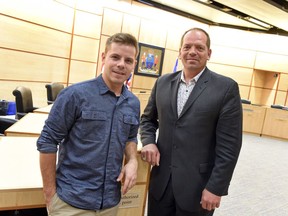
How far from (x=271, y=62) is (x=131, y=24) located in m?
4.74

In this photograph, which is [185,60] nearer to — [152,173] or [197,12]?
[152,173]

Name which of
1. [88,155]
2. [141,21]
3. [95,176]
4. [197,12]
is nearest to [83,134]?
[88,155]

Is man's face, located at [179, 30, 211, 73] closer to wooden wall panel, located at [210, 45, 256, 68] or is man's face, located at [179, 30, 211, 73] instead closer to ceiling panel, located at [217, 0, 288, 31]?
ceiling panel, located at [217, 0, 288, 31]

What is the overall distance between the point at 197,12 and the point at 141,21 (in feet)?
5.61

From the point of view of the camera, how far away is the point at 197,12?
333 inches

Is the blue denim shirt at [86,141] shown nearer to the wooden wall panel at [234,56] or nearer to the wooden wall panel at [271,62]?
the wooden wall panel at [234,56]

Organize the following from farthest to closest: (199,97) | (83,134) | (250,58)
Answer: (250,58) → (199,97) → (83,134)

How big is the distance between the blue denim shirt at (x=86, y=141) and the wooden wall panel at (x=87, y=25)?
19.8ft

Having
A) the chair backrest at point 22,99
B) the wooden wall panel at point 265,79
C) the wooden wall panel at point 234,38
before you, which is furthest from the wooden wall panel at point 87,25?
the wooden wall panel at point 265,79

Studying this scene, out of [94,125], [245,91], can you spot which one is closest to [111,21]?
[245,91]

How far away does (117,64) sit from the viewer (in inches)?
53.5

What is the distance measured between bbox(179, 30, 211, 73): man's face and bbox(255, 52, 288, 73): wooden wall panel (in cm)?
851

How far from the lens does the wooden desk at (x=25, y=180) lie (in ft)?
5.04

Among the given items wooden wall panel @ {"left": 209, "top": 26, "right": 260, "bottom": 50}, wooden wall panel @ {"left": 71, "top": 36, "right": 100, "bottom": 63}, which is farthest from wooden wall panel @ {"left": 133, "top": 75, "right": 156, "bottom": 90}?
wooden wall panel @ {"left": 209, "top": 26, "right": 260, "bottom": 50}
